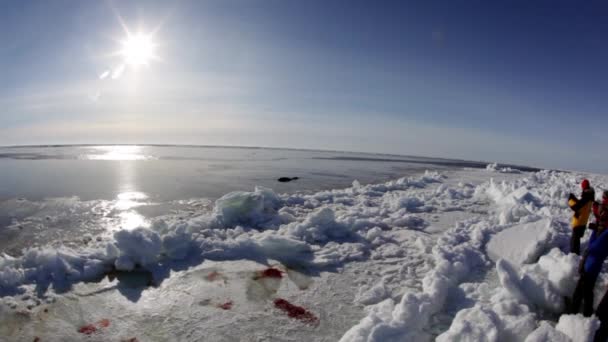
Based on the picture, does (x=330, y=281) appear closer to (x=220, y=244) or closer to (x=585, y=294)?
(x=220, y=244)

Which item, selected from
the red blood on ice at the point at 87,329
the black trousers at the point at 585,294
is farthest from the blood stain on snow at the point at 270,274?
the black trousers at the point at 585,294

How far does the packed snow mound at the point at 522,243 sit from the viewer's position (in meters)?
5.09

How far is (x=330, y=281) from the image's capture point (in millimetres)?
5043

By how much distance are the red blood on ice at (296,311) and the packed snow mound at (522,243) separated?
3.34 metres

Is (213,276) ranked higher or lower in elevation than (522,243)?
lower

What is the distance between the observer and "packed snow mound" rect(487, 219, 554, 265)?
5.09m

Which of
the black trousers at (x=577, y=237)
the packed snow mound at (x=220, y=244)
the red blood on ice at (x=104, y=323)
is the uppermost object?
the black trousers at (x=577, y=237)

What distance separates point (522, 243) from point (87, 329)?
20.4 ft

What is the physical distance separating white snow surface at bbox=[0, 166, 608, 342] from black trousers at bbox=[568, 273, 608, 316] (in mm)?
198

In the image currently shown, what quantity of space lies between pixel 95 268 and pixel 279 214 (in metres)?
4.56

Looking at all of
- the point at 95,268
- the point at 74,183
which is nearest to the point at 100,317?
the point at 95,268

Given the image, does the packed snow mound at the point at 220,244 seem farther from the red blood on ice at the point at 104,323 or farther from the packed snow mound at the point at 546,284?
the packed snow mound at the point at 546,284

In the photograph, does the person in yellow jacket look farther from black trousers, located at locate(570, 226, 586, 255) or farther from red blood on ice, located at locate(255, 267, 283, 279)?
red blood on ice, located at locate(255, 267, 283, 279)

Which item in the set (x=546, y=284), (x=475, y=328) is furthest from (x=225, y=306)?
(x=546, y=284)
